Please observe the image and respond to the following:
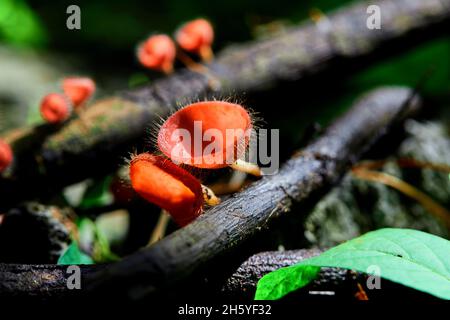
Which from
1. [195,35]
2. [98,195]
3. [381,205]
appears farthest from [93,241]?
[381,205]

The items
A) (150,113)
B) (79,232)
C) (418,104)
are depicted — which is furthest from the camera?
(418,104)

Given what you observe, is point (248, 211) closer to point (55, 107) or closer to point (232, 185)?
point (232, 185)

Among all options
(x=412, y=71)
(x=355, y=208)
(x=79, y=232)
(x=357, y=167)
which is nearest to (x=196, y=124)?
(x=79, y=232)

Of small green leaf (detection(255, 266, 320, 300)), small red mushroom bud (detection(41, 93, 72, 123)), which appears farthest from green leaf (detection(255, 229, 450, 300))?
small red mushroom bud (detection(41, 93, 72, 123))

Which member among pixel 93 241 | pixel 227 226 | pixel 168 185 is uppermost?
pixel 168 185

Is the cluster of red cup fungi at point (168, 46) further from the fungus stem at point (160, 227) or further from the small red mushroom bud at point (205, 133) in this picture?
the small red mushroom bud at point (205, 133)

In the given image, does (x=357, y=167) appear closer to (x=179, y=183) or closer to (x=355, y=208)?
(x=355, y=208)
